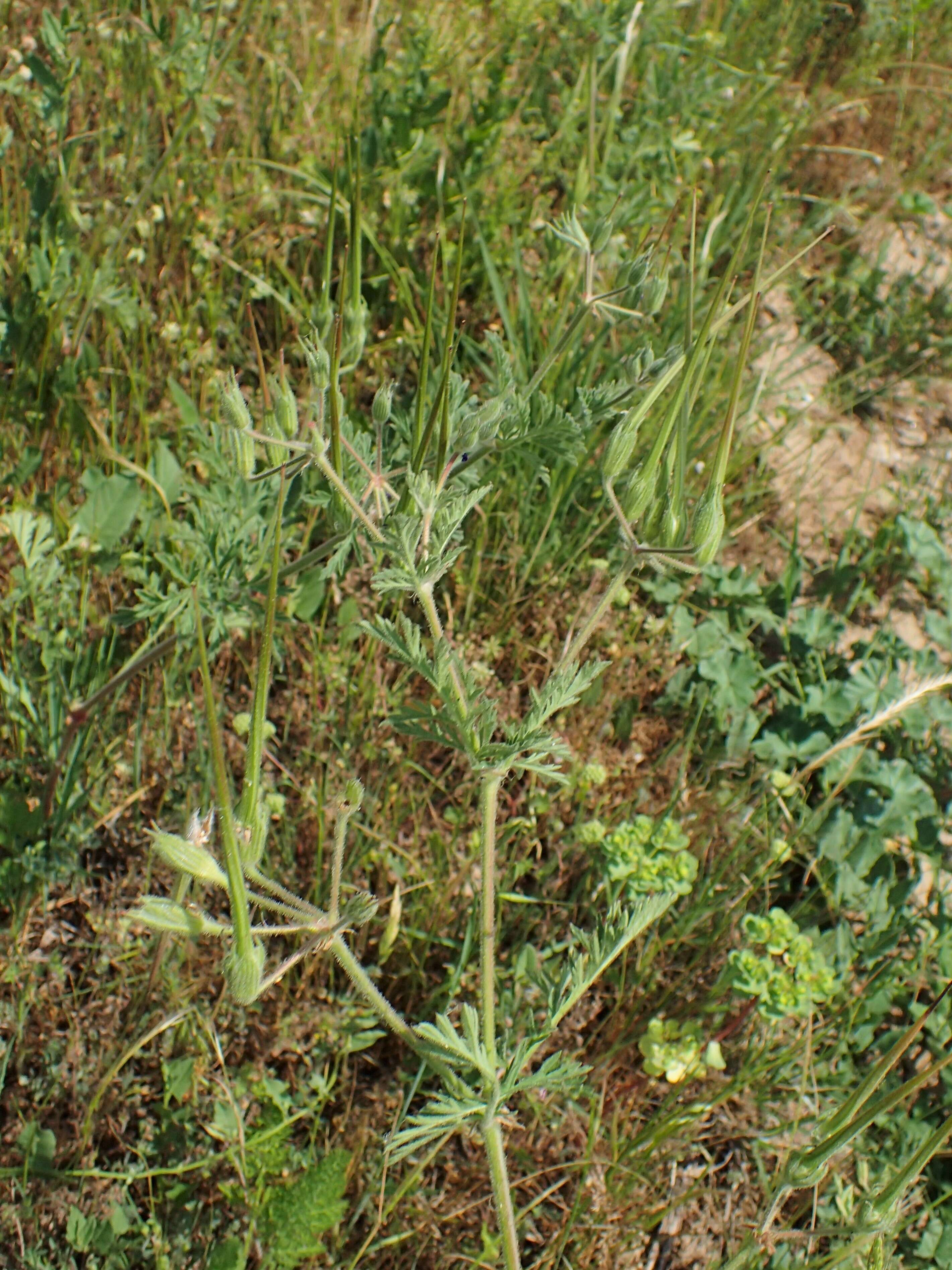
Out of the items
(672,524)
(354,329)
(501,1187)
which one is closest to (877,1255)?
(501,1187)

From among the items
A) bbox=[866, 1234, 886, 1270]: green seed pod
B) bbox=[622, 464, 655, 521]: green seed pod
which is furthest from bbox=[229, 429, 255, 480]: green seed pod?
bbox=[866, 1234, 886, 1270]: green seed pod

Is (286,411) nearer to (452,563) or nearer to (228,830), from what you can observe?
(452,563)

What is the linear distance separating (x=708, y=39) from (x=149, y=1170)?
3.43m

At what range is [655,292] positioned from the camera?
1552 millimetres

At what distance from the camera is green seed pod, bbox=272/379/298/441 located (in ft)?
4.55

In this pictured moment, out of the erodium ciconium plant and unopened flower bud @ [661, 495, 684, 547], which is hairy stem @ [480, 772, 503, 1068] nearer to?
the erodium ciconium plant

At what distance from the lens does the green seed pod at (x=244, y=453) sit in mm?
1442

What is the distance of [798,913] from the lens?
2.31 meters

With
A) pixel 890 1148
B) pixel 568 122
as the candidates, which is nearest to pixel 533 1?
pixel 568 122

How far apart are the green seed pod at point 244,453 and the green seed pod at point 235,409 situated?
0.09ft

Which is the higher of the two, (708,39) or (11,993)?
(708,39)

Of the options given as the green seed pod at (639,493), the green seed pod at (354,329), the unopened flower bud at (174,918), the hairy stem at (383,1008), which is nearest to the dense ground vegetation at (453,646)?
the green seed pod at (354,329)

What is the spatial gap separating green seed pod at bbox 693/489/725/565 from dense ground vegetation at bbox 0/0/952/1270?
132 mm

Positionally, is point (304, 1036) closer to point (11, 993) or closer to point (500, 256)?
point (11, 993)
